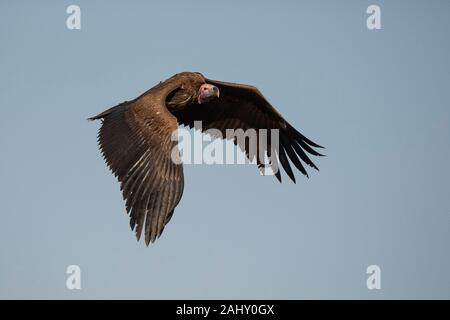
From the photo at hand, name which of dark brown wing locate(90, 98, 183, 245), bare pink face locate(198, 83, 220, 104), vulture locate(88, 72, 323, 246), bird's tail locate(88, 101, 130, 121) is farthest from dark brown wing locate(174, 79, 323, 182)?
dark brown wing locate(90, 98, 183, 245)

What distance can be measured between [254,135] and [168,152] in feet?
12.6

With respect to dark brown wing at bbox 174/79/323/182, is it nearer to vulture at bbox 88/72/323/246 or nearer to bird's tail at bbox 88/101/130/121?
vulture at bbox 88/72/323/246

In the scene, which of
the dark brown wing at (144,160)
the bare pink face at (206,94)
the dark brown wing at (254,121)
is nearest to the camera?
the dark brown wing at (144,160)

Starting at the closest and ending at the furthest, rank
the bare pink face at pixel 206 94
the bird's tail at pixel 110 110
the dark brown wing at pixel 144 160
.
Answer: the dark brown wing at pixel 144 160 < the bird's tail at pixel 110 110 < the bare pink face at pixel 206 94

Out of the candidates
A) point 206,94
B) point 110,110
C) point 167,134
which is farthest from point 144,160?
point 206,94

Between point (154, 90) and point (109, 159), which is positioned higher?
point (154, 90)

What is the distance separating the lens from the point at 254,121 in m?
14.3

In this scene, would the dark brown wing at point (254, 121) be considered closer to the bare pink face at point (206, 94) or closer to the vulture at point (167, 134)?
the vulture at point (167, 134)

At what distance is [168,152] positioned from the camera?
10.8 m

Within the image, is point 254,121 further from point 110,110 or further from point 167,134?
point 167,134

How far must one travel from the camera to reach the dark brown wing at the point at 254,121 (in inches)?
551

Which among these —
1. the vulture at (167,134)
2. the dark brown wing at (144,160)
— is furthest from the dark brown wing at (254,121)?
the dark brown wing at (144,160)

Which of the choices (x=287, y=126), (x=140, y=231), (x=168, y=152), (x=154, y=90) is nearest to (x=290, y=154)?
(x=287, y=126)

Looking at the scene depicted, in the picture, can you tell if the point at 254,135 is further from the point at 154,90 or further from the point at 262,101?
the point at 154,90
